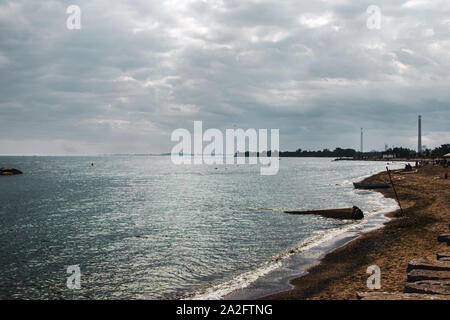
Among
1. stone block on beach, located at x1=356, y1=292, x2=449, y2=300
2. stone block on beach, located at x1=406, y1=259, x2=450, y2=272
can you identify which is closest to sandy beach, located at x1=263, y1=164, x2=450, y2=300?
stone block on beach, located at x1=406, y1=259, x2=450, y2=272

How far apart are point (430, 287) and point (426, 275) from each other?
1.39m

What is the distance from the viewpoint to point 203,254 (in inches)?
901

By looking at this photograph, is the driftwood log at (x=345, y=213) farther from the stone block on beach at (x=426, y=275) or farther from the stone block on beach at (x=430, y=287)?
the stone block on beach at (x=430, y=287)

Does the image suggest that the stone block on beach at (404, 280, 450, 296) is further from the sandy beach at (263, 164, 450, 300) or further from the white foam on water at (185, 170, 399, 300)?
the white foam on water at (185, 170, 399, 300)

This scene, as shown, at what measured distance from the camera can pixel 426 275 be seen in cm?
1189

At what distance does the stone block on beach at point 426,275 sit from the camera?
11.6 m

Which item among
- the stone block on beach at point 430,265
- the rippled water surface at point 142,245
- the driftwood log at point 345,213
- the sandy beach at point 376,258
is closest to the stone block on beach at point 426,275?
the stone block on beach at point 430,265

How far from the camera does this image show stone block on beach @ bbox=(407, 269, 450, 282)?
1159 cm

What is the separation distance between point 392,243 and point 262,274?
1022 cm

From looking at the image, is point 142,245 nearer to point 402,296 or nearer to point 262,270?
point 262,270

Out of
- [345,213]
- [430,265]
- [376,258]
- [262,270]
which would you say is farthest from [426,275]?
[345,213]

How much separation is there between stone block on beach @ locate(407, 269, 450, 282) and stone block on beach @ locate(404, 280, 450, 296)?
2.04 ft

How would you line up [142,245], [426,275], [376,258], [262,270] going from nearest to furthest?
[426,275]
[262,270]
[376,258]
[142,245]

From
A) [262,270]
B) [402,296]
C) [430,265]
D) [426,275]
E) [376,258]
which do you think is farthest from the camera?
[376,258]
